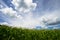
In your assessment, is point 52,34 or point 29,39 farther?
point 52,34

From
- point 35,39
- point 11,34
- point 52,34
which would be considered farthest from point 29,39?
point 52,34

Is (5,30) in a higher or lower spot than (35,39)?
higher

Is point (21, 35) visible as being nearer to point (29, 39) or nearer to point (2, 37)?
point (29, 39)

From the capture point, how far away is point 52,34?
51.8ft

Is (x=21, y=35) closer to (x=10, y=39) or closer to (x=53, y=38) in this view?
(x=10, y=39)

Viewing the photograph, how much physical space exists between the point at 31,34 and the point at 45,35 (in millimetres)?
1328

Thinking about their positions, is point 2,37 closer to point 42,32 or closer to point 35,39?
point 35,39

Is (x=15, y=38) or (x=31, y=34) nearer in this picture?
(x=15, y=38)

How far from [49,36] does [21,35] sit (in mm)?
2649

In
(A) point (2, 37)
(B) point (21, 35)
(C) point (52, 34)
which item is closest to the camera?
(A) point (2, 37)

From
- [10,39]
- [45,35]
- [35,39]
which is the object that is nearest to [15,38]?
[10,39]

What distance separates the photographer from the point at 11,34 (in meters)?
14.4

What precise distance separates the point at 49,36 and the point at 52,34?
651 millimetres

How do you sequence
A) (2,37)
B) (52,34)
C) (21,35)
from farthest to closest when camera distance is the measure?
1. (52,34)
2. (21,35)
3. (2,37)
